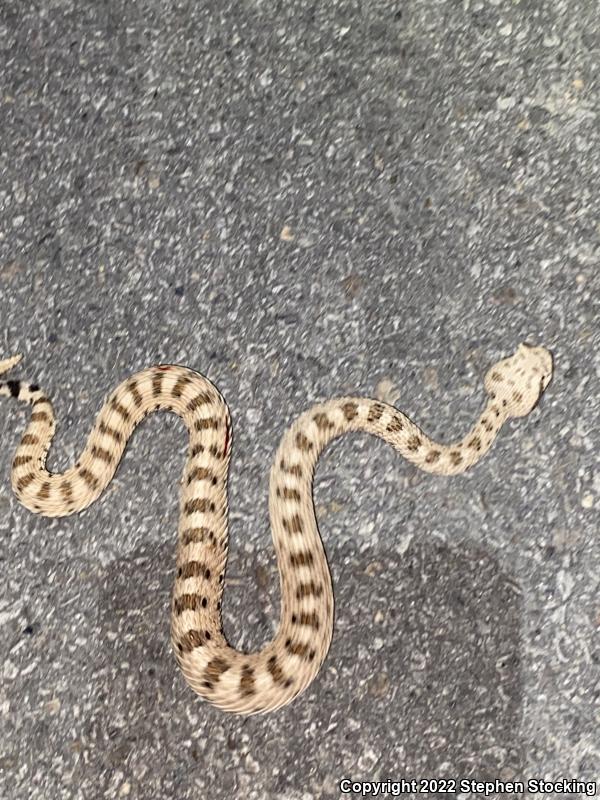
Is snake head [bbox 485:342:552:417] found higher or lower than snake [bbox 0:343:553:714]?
higher

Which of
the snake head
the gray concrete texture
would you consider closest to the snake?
the snake head

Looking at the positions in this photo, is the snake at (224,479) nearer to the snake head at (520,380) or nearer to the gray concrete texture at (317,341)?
the snake head at (520,380)

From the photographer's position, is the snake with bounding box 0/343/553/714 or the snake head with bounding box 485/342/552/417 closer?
the snake with bounding box 0/343/553/714

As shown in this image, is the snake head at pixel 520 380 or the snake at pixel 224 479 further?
the snake head at pixel 520 380

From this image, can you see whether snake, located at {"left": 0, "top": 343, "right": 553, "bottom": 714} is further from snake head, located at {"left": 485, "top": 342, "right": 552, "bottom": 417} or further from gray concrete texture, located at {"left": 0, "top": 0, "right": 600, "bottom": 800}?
gray concrete texture, located at {"left": 0, "top": 0, "right": 600, "bottom": 800}

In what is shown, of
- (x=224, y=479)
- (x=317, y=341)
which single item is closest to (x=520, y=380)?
(x=317, y=341)

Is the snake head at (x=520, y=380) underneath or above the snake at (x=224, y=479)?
above

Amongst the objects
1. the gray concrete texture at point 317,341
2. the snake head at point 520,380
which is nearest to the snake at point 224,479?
the snake head at point 520,380

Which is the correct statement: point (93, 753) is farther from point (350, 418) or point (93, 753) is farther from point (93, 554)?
point (350, 418)
